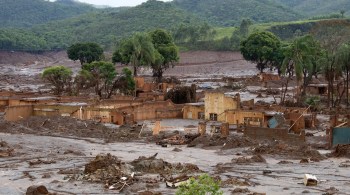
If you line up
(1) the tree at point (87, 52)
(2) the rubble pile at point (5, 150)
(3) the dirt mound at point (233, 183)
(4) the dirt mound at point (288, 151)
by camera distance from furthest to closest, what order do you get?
(1) the tree at point (87, 52)
(2) the rubble pile at point (5, 150)
(4) the dirt mound at point (288, 151)
(3) the dirt mound at point (233, 183)

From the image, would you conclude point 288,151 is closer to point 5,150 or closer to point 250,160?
point 250,160

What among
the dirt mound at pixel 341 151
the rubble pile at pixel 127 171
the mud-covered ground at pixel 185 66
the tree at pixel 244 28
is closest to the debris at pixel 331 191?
the rubble pile at pixel 127 171

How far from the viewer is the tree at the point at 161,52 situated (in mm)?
93300

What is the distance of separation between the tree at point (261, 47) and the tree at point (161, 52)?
41.4 feet

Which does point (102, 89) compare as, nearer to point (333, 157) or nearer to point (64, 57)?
point (333, 157)

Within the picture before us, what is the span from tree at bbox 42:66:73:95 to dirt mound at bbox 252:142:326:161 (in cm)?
3903

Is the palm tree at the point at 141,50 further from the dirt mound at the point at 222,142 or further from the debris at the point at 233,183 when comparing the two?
the debris at the point at 233,183

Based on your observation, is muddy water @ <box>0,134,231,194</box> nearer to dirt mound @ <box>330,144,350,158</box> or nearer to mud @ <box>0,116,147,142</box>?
mud @ <box>0,116,147,142</box>

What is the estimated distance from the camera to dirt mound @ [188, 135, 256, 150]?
4300cm

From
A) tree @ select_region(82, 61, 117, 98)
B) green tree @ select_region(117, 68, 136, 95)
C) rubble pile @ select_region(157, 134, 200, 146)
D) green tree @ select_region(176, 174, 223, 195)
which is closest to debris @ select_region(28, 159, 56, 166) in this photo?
rubble pile @ select_region(157, 134, 200, 146)

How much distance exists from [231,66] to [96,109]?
8507cm

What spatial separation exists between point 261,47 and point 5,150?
66605 mm

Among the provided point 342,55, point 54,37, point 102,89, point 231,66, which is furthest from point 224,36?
point 342,55

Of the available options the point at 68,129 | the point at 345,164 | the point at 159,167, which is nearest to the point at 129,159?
the point at 159,167
